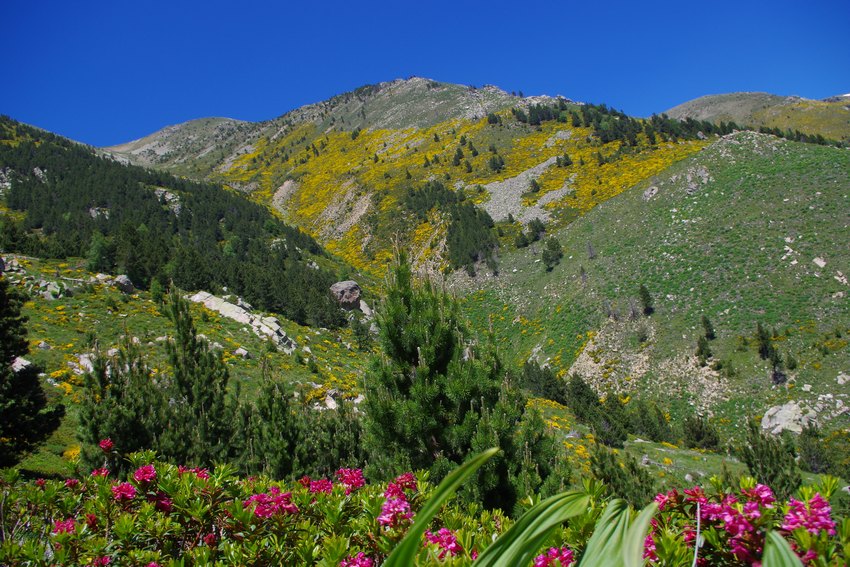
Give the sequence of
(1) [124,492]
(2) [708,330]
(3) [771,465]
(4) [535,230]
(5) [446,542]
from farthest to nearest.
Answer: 1. (4) [535,230]
2. (2) [708,330]
3. (3) [771,465]
4. (1) [124,492]
5. (5) [446,542]

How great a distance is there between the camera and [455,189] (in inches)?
2562

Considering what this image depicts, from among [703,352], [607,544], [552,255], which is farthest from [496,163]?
[607,544]

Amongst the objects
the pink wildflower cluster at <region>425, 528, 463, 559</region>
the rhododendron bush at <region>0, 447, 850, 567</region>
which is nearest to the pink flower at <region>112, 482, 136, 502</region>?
the rhododendron bush at <region>0, 447, 850, 567</region>

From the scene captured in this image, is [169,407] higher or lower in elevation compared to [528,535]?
lower

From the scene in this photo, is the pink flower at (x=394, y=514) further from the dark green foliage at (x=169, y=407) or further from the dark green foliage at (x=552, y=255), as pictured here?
the dark green foliage at (x=552, y=255)

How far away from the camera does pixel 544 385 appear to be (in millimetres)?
27297

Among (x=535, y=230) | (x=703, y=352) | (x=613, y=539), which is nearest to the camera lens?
(x=613, y=539)

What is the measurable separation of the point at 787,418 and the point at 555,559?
89.9ft

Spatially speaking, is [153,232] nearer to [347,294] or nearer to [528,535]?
[347,294]

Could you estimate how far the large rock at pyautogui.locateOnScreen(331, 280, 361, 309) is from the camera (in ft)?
141

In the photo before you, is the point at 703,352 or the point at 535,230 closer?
the point at 703,352

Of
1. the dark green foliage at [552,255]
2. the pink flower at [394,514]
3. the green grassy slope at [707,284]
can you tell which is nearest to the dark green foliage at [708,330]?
the green grassy slope at [707,284]

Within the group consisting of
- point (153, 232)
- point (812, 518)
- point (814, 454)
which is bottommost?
point (814, 454)

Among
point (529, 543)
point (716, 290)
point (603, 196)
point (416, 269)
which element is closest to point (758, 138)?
point (603, 196)
